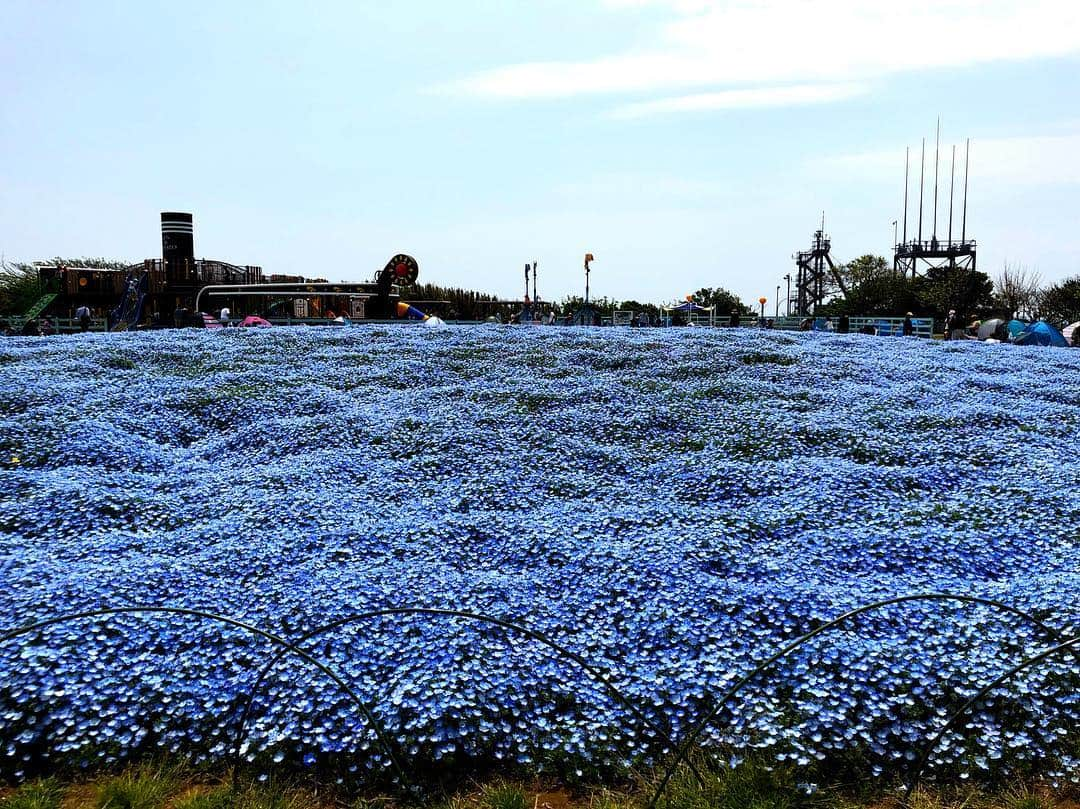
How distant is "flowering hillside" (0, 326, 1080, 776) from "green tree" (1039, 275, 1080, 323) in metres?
64.5

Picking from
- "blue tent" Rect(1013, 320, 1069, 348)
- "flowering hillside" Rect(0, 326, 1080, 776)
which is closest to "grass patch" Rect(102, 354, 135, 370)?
"flowering hillside" Rect(0, 326, 1080, 776)

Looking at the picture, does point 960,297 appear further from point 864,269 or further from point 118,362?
point 118,362

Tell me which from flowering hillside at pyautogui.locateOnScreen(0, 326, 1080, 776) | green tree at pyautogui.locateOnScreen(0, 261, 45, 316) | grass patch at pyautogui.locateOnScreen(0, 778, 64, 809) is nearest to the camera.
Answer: grass patch at pyautogui.locateOnScreen(0, 778, 64, 809)

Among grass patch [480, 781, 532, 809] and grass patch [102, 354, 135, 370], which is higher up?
grass patch [102, 354, 135, 370]

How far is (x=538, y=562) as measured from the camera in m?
5.48

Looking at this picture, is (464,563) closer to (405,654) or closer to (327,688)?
(405,654)

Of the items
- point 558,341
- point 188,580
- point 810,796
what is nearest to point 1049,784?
point 810,796

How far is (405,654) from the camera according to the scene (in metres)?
4.34

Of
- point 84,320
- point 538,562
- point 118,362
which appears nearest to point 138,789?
point 538,562

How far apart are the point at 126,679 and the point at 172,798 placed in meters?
0.87

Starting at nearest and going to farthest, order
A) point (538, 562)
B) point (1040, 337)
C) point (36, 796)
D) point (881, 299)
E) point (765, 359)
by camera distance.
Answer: point (36, 796)
point (538, 562)
point (765, 359)
point (1040, 337)
point (881, 299)

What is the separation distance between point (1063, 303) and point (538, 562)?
7401 cm

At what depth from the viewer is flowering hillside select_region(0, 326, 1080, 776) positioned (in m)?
3.92

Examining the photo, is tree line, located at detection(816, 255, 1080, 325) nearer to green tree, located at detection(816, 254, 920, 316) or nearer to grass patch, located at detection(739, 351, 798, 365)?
green tree, located at detection(816, 254, 920, 316)
